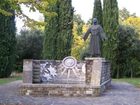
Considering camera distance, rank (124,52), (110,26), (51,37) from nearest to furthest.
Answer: (51,37) → (110,26) → (124,52)

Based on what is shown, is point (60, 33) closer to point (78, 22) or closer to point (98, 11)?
point (98, 11)

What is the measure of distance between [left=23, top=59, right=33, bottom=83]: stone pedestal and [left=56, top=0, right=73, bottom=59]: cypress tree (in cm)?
945

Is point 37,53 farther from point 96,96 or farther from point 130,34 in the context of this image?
point 96,96

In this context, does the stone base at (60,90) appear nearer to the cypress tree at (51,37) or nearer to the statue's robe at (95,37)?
the statue's robe at (95,37)

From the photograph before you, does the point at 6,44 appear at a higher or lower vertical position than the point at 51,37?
lower

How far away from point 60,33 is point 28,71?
10011mm

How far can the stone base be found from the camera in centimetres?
1434

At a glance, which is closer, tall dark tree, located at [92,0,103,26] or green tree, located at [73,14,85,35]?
tall dark tree, located at [92,0,103,26]

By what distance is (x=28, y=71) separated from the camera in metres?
15.3

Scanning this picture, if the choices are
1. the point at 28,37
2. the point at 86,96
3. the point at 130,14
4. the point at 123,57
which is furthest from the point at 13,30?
the point at 130,14

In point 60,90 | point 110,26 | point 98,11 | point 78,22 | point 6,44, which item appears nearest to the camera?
point 60,90

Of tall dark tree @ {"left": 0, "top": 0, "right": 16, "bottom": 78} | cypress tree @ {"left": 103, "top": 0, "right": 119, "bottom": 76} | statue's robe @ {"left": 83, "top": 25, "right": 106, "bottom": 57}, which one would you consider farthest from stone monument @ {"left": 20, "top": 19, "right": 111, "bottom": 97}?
cypress tree @ {"left": 103, "top": 0, "right": 119, "bottom": 76}

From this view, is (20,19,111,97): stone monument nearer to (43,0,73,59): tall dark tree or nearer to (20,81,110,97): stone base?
(20,81,110,97): stone base

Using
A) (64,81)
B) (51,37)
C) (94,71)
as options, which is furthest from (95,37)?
Result: (51,37)
